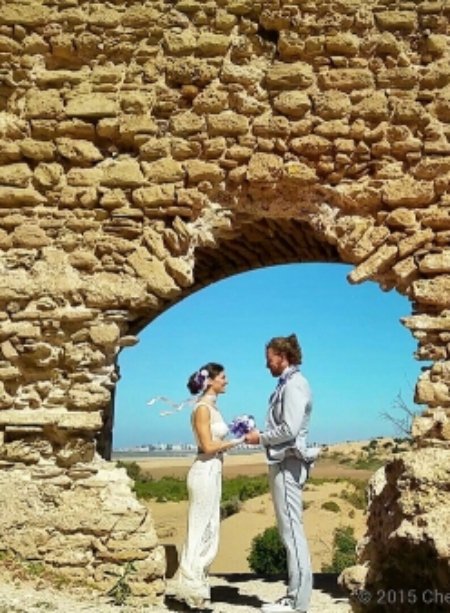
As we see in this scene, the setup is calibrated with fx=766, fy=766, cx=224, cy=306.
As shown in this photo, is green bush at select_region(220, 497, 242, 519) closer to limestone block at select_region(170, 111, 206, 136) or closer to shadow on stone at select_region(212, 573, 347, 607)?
shadow on stone at select_region(212, 573, 347, 607)

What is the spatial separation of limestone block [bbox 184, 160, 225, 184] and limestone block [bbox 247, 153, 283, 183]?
23 cm

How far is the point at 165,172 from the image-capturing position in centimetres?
587

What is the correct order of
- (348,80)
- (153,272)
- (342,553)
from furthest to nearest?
1. (342,553)
2. (348,80)
3. (153,272)

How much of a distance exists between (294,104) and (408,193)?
1093mm

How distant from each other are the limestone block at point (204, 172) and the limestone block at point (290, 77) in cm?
78

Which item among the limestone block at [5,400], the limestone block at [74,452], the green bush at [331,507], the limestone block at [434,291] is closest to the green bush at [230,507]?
the green bush at [331,507]

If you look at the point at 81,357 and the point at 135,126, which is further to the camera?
the point at 135,126

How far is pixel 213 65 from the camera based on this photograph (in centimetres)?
596

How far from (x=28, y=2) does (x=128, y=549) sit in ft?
14.0

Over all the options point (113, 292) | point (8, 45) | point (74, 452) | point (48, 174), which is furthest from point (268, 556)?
point (8, 45)

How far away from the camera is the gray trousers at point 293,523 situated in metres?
4.74

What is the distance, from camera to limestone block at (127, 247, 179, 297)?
5.69m

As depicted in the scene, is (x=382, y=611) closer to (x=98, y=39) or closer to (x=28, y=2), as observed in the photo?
(x=98, y=39)

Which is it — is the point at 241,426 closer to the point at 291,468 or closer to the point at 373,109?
the point at 291,468
